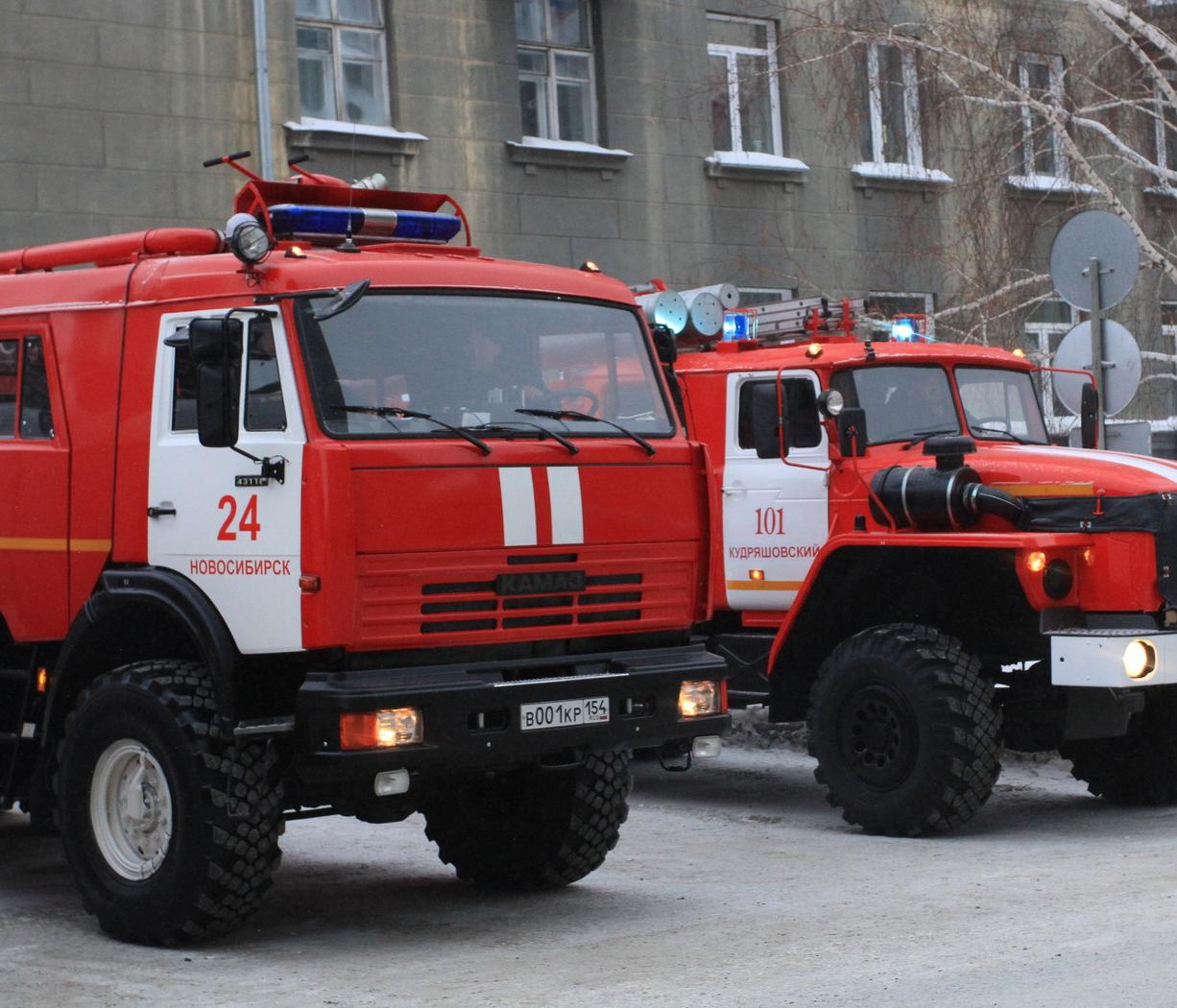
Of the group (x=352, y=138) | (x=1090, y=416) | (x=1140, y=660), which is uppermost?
(x=352, y=138)

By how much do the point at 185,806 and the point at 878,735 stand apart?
3931 millimetres

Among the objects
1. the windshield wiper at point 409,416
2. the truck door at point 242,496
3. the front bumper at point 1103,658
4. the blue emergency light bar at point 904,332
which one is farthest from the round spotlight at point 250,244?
the blue emergency light bar at point 904,332

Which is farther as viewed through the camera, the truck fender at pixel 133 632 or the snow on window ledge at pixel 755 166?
the snow on window ledge at pixel 755 166

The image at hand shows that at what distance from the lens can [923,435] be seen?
11227 mm

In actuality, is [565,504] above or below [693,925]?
above

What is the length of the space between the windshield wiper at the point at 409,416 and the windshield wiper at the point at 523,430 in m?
0.08

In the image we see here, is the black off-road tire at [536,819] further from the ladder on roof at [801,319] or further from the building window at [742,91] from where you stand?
the building window at [742,91]

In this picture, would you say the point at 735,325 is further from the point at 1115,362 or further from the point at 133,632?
the point at 133,632

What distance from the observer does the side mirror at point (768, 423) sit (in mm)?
11383

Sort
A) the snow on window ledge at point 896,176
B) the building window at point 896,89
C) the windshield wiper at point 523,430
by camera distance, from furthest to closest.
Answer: the snow on window ledge at point 896,176 → the building window at point 896,89 → the windshield wiper at point 523,430

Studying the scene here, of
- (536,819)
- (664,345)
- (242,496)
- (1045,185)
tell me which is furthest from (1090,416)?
(1045,185)

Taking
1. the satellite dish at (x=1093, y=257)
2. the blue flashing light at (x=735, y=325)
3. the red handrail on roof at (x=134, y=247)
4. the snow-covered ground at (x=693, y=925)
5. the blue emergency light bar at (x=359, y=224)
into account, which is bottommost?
the snow-covered ground at (x=693, y=925)

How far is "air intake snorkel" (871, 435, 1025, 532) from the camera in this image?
33.6ft

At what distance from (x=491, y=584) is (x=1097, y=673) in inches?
130
